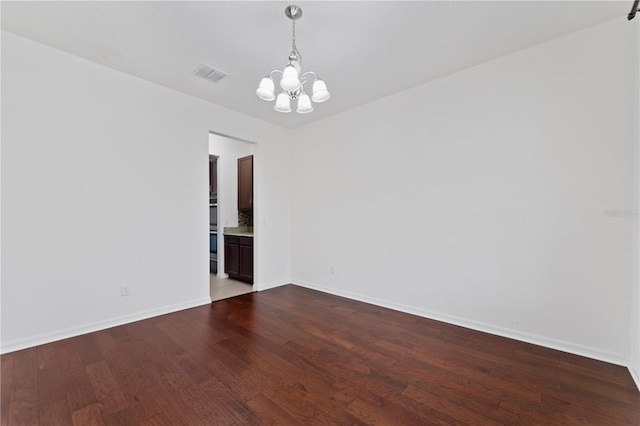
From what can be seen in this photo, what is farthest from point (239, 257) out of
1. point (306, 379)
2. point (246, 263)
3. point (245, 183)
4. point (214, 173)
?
point (306, 379)

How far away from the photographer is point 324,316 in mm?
3275

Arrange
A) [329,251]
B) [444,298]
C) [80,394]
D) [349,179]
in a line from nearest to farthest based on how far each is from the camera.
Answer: [80,394]
[444,298]
[349,179]
[329,251]

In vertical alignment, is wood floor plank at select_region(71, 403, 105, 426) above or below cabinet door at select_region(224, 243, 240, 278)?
below

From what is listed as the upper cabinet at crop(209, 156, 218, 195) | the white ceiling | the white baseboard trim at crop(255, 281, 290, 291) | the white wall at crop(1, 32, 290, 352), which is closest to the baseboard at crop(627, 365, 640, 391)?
the white ceiling

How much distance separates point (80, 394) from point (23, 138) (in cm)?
230

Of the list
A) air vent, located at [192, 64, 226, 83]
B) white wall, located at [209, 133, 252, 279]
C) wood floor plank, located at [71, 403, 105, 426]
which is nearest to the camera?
wood floor plank, located at [71, 403, 105, 426]

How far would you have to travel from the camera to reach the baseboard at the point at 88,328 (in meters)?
2.39

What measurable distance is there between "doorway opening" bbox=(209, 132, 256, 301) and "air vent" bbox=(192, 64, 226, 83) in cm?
196

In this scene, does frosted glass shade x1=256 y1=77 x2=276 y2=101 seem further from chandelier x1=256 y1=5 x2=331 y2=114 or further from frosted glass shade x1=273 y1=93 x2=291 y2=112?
frosted glass shade x1=273 y1=93 x2=291 y2=112

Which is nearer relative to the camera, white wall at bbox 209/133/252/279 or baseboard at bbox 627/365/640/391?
baseboard at bbox 627/365/640/391

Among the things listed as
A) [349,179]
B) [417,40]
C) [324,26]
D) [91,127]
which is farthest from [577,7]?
[91,127]

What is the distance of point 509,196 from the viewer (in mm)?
2680

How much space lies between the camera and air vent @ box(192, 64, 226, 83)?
2891 mm

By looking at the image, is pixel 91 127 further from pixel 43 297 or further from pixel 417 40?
pixel 417 40
